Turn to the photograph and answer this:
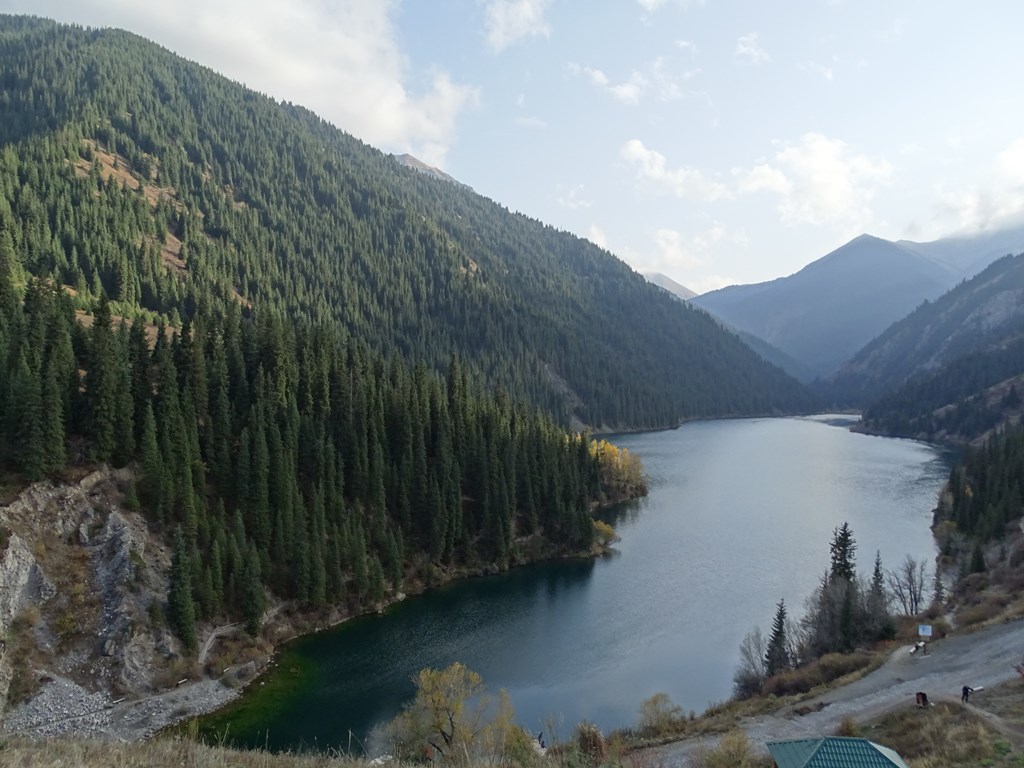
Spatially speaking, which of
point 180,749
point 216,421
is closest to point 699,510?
point 216,421

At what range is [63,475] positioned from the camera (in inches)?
2168

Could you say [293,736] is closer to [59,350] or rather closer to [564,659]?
[564,659]

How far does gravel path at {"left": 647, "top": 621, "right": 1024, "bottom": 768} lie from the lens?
36.1 meters

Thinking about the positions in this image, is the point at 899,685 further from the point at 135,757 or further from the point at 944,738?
the point at 135,757

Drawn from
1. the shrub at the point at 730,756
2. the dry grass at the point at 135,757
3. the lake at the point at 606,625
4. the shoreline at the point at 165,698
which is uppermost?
the dry grass at the point at 135,757

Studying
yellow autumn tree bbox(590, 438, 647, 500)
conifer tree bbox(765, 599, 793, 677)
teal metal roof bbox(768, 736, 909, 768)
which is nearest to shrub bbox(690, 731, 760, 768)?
teal metal roof bbox(768, 736, 909, 768)

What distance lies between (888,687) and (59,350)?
7139cm

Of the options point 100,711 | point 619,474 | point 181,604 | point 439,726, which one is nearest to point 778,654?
point 439,726

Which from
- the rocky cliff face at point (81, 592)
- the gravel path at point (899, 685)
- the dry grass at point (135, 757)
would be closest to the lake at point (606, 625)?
the rocky cliff face at point (81, 592)

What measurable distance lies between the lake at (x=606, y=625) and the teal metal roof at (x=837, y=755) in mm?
28638

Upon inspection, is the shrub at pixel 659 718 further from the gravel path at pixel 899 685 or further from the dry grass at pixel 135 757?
the dry grass at pixel 135 757

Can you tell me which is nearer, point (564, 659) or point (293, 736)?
point (293, 736)

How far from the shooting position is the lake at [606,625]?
51.1 m

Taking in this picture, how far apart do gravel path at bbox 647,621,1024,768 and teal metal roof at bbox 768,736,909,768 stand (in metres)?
11.6
